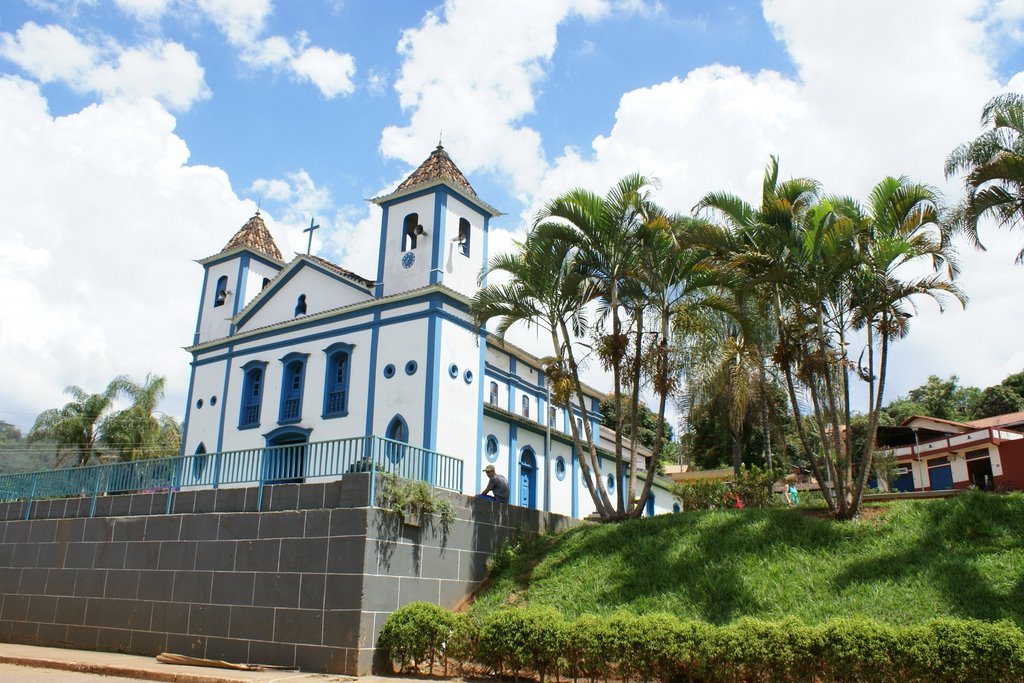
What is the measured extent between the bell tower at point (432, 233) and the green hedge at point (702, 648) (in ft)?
33.4

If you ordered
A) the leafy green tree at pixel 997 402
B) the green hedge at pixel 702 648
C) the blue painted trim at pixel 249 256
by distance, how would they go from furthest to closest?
the leafy green tree at pixel 997 402, the blue painted trim at pixel 249 256, the green hedge at pixel 702 648

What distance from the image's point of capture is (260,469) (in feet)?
45.4

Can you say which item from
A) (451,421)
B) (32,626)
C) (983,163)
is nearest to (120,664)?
(32,626)

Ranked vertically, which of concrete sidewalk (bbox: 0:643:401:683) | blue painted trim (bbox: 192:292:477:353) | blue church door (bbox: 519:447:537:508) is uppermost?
blue painted trim (bbox: 192:292:477:353)

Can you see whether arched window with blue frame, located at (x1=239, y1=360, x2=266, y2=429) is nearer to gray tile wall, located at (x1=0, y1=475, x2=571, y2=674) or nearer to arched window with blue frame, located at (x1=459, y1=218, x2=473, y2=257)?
gray tile wall, located at (x1=0, y1=475, x2=571, y2=674)

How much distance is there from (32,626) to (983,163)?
19.6m

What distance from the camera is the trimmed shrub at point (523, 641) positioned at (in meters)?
10.1

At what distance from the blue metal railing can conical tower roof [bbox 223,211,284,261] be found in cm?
1026

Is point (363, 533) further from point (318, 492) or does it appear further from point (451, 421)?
point (451, 421)

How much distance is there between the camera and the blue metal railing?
43.6 ft

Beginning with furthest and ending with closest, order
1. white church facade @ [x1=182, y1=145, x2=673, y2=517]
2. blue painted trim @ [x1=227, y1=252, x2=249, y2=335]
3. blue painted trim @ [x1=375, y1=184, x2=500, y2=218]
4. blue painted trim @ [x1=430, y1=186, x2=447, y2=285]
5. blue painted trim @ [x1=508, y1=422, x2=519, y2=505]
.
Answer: blue painted trim @ [x1=227, y1=252, x2=249, y2=335] → blue painted trim @ [x1=508, y1=422, x2=519, y2=505] → blue painted trim @ [x1=375, y1=184, x2=500, y2=218] → blue painted trim @ [x1=430, y1=186, x2=447, y2=285] → white church facade @ [x1=182, y1=145, x2=673, y2=517]

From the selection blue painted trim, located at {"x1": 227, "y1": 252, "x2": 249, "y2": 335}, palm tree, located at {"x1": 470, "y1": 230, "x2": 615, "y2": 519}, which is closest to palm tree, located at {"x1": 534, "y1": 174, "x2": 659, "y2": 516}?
palm tree, located at {"x1": 470, "y1": 230, "x2": 615, "y2": 519}

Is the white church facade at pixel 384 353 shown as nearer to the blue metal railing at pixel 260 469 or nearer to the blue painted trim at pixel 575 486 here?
the blue painted trim at pixel 575 486

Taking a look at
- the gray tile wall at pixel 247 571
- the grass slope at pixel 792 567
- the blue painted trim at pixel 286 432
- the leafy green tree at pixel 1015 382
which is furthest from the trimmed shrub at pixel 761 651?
the leafy green tree at pixel 1015 382
